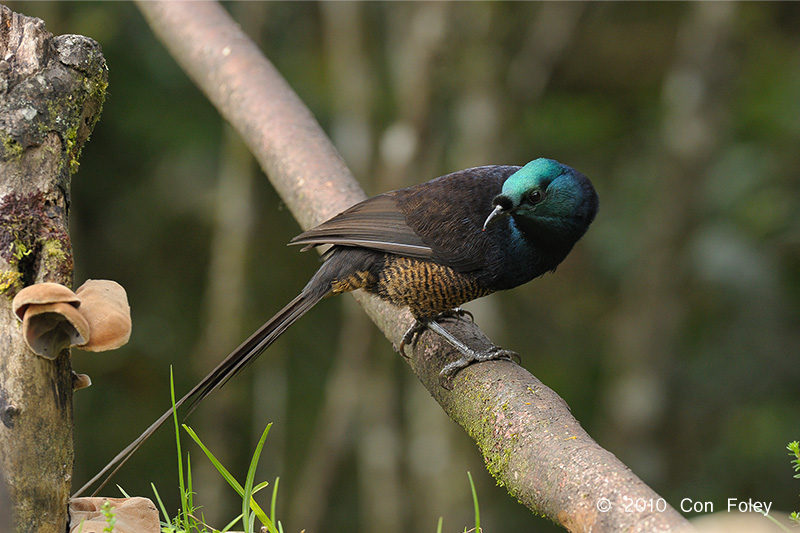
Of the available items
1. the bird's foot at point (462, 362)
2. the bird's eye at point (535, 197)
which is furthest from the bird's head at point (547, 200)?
the bird's foot at point (462, 362)

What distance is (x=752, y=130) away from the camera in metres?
6.03

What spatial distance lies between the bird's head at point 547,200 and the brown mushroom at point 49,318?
150 cm

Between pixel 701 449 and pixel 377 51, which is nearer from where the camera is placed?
pixel 701 449

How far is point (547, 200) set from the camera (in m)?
2.79

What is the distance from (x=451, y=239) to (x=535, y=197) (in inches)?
13.7

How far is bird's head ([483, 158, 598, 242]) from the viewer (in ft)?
8.98

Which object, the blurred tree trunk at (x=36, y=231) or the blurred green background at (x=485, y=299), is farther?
the blurred green background at (x=485, y=299)

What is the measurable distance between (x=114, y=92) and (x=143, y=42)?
441 millimetres

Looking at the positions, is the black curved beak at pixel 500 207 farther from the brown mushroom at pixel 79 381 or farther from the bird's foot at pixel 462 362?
the brown mushroom at pixel 79 381

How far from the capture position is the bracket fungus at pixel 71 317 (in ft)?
5.00

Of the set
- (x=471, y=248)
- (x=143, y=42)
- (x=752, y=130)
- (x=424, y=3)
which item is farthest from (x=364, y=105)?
(x=752, y=130)

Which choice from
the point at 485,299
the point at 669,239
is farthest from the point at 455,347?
the point at 669,239

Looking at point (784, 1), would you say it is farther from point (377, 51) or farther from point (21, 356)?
point (21, 356)

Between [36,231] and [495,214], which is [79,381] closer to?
[36,231]
